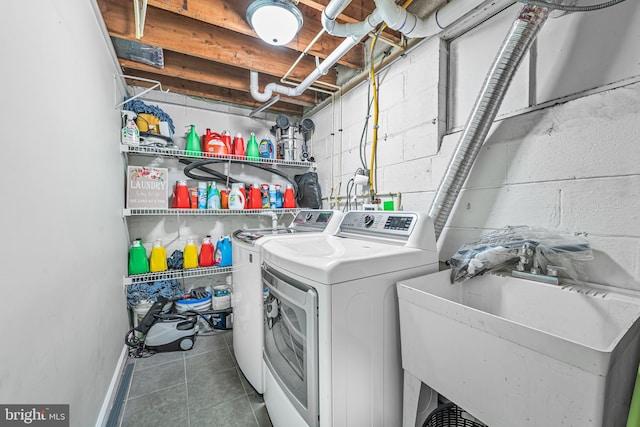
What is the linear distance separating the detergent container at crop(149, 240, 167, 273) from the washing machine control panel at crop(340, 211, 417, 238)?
6.00 feet

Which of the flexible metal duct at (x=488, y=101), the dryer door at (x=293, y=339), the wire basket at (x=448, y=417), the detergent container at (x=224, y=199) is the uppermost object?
the flexible metal duct at (x=488, y=101)

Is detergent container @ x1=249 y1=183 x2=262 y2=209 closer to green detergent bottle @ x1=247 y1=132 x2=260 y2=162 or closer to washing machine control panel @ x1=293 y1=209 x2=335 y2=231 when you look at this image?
green detergent bottle @ x1=247 y1=132 x2=260 y2=162

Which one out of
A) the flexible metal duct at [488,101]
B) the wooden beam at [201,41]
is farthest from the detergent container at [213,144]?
the flexible metal duct at [488,101]

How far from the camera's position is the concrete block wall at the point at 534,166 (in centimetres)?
94

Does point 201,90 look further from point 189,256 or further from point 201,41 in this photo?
point 189,256

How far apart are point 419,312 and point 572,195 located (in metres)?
0.85

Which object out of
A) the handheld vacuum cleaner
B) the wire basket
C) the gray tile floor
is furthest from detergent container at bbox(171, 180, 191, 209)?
the wire basket

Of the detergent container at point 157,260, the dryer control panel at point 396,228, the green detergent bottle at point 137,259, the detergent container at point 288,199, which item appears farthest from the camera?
the detergent container at point 288,199

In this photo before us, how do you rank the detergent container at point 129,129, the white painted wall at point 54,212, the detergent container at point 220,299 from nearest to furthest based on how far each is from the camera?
the white painted wall at point 54,212 → the detergent container at point 129,129 → the detergent container at point 220,299

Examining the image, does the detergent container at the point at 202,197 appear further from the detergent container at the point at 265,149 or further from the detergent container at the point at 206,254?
the detergent container at the point at 265,149

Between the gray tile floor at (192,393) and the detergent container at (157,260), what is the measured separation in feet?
2.40

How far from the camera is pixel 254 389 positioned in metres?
1.64

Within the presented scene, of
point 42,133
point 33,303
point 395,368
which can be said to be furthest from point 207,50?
point 395,368

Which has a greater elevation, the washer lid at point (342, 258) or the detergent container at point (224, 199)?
the detergent container at point (224, 199)
